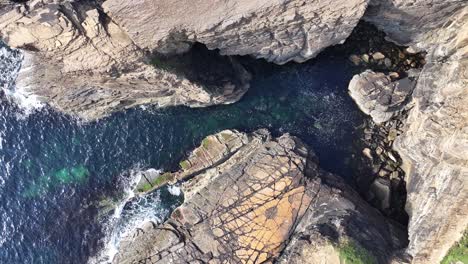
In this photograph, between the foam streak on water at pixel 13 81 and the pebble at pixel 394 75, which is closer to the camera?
the pebble at pixel 394 75

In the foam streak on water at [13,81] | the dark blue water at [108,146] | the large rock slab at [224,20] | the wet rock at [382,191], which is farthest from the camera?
the foam streak on water at [13,81]

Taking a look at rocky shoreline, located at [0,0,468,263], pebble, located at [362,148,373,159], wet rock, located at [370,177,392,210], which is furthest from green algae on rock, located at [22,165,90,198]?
wet rock, located at [370,177,392,210]

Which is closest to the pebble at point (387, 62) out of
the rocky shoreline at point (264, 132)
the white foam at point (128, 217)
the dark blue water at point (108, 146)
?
the rocky shoreline at point (264, 132)

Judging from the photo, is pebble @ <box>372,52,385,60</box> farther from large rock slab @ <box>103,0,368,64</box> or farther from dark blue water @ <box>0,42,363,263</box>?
large rock slab @ <box>103,0,368,64</box>

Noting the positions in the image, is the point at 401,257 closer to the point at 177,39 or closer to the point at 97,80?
the point at 177,39

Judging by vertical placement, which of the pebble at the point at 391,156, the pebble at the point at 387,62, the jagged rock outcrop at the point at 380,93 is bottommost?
the pebble at the point at 391,156

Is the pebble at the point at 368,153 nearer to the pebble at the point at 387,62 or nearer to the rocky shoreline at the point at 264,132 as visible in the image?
the rocky shoreline at the point at 264,132
